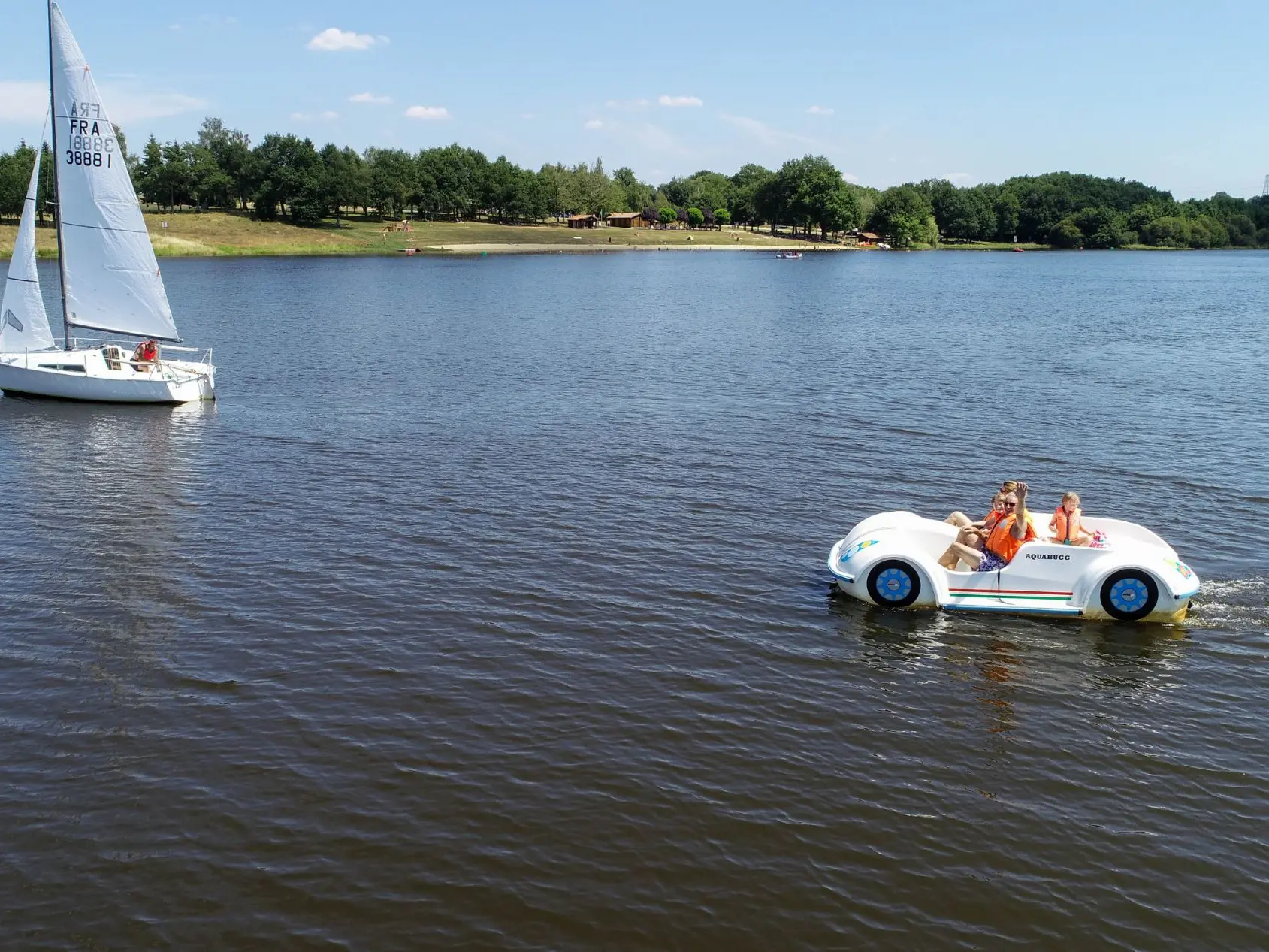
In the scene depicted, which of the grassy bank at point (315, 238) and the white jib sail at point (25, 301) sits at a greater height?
the grassy bank at point (315, 238)

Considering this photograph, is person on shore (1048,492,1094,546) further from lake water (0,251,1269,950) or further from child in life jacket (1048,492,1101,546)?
lake water (0,251,1269,950)

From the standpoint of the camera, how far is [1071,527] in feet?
57.9

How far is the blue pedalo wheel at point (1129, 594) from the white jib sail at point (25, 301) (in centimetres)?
3471

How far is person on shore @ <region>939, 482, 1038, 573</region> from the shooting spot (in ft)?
58.0

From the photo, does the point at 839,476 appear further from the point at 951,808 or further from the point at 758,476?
the point at 951,808

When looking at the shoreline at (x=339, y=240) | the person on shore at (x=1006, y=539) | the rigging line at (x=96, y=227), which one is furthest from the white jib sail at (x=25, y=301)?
the shoreline at (x=339, y=240)

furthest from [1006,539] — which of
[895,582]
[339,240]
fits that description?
[339,240]

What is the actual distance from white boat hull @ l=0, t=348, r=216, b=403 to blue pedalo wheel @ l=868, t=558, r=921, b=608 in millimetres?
27195

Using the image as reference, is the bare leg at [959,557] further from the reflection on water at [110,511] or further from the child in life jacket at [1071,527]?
the reflection on water at [110,511]

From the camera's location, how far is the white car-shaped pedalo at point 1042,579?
1720 centimetres

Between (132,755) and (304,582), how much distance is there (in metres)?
6.05

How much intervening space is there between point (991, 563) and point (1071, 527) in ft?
4.80

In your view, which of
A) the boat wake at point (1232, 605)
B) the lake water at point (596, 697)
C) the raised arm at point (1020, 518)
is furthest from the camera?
the raised arm at point (1020, 518)

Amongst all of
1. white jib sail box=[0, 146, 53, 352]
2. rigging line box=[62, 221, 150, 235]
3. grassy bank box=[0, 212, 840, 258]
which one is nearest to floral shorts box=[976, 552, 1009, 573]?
rigging line box=[62, 221, 150, 235]
